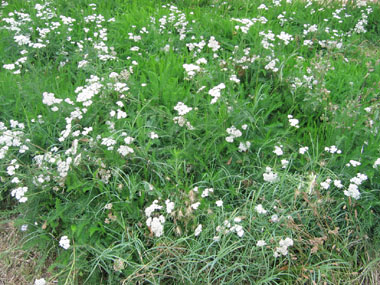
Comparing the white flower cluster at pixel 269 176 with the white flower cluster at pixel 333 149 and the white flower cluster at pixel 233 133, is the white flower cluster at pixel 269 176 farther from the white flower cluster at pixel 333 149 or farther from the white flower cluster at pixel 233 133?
the white flower cluster at pixel 333 149

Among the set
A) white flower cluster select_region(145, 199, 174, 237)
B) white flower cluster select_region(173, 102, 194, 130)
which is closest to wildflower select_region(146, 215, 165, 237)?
white flower cluster select_region(145, 199, 174, 237)

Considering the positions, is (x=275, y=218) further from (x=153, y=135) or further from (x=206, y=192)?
(x=153, y=135)

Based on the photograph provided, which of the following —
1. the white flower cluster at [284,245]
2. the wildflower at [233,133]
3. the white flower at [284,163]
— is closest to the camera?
the white flower cluster at [284,245]

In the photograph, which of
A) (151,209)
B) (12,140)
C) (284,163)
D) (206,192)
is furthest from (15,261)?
(284,163)

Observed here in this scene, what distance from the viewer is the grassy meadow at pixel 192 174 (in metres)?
2.10

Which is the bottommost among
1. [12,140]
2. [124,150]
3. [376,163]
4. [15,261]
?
[15,261]

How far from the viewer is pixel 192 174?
2416 mm

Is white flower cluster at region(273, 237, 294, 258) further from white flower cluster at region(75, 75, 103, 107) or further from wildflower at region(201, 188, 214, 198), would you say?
white flower cluster at region(75, 75, 103, 107)

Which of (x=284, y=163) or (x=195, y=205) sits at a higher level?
(x=284, y=163)

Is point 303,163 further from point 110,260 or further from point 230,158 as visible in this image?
point 110,260

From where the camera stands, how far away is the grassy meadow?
6.90 ft

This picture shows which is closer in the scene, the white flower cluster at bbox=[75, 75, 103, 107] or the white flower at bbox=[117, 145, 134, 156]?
the white flower at bbox=[117, 145, 134, 156]

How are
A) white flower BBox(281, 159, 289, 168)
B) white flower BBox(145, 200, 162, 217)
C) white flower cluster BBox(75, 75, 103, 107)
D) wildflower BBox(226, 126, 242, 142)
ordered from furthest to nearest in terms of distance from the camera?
white flower cluster BBox(75, 75, 103, 107)
wildflower BBox(226, 126, 242, 142)
white flower BBox(281, 159, 289, 168)
white flower BBox(145, 200, 162, 217)

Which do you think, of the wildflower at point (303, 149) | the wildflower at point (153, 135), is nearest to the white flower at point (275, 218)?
the wildflower at point (303, 149)
